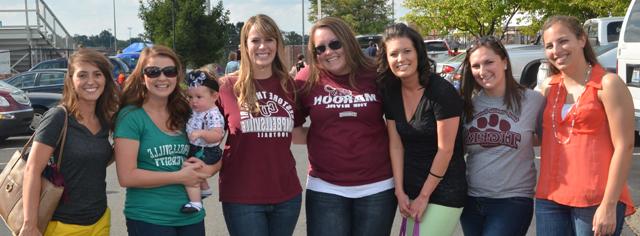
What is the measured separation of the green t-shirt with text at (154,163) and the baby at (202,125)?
0.05 metres

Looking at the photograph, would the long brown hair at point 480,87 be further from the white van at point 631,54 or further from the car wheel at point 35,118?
the car wheel at point 35,118

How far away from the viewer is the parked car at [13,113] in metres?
11.3

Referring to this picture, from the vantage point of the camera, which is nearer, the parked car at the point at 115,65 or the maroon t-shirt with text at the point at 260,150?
the maroon t-shirt with text at the point at 260,150

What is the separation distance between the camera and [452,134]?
3373mm

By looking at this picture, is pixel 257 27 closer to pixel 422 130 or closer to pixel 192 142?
pixel 192 142

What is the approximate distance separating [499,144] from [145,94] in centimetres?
191

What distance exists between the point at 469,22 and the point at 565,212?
21.6 metres

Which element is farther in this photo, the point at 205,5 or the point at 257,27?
the point at 205,5

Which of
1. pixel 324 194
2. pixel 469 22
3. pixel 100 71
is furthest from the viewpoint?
pixel 469 22

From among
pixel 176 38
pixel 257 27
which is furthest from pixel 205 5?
pixel 257 27

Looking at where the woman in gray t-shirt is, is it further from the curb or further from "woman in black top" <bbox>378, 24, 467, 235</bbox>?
the curb

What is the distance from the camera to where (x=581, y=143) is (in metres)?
3.17

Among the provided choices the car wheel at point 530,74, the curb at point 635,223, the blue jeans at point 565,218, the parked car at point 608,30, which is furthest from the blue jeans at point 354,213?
the parked car at point 608,30

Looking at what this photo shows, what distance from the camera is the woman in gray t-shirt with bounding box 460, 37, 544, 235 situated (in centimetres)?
344
